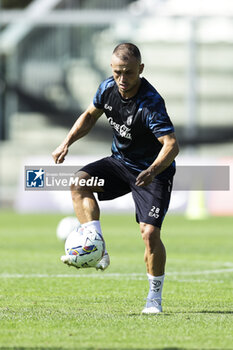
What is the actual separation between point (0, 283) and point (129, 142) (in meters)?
2.67

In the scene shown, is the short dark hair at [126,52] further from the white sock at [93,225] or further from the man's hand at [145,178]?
the white sock at [93,225]

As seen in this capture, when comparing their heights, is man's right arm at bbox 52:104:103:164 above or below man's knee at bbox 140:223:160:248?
above

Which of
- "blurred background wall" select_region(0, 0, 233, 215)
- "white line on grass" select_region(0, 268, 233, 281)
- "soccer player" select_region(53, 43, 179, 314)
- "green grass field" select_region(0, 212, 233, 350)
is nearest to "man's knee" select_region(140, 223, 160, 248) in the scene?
"soccer player" select_region(53, 43, 179, 314)

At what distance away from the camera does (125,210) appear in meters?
23.5

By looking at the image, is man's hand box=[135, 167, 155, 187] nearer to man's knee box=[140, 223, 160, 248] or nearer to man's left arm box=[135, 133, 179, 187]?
Answer: man's left arm box=[135, 133, 179, 187]

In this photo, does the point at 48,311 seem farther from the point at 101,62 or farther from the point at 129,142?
the point at 101,62

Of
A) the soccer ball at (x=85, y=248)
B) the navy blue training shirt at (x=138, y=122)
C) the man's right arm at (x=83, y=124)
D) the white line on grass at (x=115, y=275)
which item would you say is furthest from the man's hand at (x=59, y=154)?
the white line on grass at (x=115, y=275)

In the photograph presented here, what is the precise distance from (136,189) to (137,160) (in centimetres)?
25

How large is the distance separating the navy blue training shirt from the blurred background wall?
69.7 ft

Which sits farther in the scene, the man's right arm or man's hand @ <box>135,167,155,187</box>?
the man's right arm

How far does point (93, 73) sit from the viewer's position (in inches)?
1254

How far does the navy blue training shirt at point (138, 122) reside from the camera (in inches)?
272

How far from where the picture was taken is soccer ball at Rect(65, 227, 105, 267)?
22.3 ft

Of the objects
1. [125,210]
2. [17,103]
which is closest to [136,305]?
[125,210]
